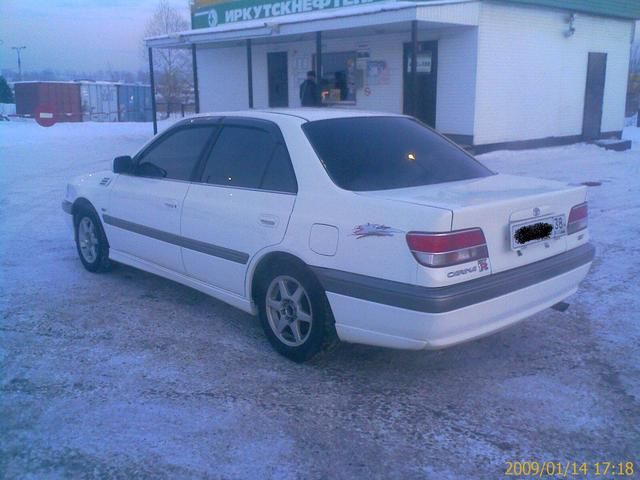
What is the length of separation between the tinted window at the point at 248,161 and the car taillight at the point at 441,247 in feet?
3.45

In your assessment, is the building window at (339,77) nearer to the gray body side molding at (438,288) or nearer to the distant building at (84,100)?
the gray body side molding at (438,288)

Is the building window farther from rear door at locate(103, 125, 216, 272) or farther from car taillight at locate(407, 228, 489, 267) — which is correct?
car taillight at locate(407, 228, 489, 267)

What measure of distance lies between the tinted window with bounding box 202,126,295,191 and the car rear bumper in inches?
31.4

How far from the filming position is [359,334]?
3646mm

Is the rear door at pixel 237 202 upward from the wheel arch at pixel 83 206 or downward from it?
upward

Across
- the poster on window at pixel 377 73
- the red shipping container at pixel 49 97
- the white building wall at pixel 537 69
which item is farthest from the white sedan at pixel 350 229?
the red shipping container at pixel 49 97

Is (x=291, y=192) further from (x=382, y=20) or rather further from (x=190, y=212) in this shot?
(x=382, y=20)

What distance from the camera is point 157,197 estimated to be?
507 centimetres

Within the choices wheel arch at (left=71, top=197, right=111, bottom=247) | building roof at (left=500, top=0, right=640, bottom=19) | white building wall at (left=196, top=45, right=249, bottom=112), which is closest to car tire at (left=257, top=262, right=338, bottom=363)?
wheel arch at (left=71, top=197, right=111, bottom=247)

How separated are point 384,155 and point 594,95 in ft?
51.6

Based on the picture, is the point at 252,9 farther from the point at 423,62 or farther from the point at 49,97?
the point at 49,97

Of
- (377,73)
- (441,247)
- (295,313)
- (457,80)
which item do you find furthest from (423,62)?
(441,247)

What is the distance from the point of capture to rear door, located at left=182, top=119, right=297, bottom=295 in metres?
4.13

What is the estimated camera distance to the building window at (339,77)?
1733 cm
